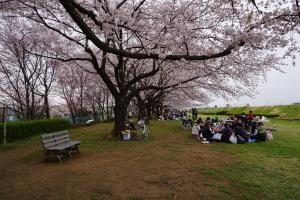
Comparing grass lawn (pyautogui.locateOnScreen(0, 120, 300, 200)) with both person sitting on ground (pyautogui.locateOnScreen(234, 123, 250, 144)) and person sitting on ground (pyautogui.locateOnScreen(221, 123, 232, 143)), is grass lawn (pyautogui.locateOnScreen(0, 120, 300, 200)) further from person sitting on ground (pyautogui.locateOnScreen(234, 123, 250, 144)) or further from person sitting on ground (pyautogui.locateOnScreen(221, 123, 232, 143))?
person sitting on ground (pyautogui.locateOnScreen(221, 123, 232, 143))

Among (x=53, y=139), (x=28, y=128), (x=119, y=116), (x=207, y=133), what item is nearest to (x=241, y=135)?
(x=207, y=133)

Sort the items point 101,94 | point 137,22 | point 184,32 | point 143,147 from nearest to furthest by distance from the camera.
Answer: point 184,32
point 137,22
point 143,147
point 101,94

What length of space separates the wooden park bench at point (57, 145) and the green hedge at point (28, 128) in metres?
6.31

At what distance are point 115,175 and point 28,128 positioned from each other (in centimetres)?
1284

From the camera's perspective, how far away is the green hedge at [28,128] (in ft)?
53.2

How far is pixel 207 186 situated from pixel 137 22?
725 cm

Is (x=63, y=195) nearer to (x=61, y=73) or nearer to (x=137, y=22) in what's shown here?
(x=137, y=22)

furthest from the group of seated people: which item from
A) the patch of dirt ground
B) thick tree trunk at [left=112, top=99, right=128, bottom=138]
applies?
thick tree trunk at [left=112, top=99, right=128, bottom=138]

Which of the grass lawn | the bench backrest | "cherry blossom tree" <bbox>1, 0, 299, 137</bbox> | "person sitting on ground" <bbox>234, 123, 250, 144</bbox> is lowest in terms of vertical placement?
the grass lawn

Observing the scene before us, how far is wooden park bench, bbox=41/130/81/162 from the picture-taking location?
9594mm

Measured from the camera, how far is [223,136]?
1476cm

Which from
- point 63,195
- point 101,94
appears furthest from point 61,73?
point 63,195

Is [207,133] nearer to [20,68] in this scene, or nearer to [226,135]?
[226,135]

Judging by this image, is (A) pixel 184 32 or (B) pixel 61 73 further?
(B) pixel 61 73
